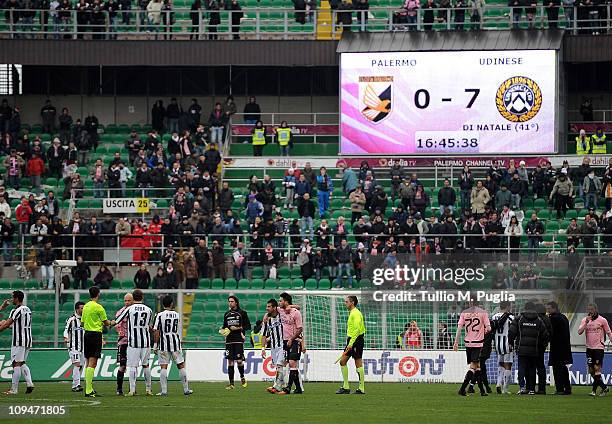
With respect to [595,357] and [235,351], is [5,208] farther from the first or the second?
[595,357]

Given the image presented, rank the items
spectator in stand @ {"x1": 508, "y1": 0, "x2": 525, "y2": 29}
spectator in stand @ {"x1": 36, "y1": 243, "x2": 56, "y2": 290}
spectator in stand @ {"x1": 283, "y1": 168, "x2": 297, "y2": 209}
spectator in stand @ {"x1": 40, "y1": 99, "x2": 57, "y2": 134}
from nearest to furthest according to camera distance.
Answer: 1. spectator in stand @ {"x1": 36, "y1": 243, "x2": 56, "y2": 290}
2. spectator in stand @ {"x1": 283, "y1": 168, "x2": 297, "y2": 209}
3. spectator in stand @ {"x1": 508, "y1": 0, "x2": 525, "y2": 29}
4. spectator in stand @ {"x1": 40, "y1": 99, "x2": 57, "y2": 134}

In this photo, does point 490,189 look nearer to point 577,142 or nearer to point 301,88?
point 577,142

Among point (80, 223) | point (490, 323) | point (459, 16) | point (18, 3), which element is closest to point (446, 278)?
point (490, 323)

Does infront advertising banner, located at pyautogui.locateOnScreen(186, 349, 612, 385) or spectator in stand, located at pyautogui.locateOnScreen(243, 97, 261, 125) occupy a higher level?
spectator in stand, located at pyautogui.locateOnScreen(243, 97, 261, 125)

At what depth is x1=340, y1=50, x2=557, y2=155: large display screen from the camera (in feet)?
150

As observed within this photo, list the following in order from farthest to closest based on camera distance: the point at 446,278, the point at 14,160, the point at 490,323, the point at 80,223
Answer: the point at 14,160 < the point at 80,223 < the point at 446,278 < the point at 490,323

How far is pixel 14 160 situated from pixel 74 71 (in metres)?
8.04

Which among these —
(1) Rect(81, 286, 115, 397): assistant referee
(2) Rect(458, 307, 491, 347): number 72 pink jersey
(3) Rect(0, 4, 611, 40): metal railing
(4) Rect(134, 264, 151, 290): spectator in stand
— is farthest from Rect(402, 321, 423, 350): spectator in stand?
(3) Rect(0, 4, 611, 40): metal railing

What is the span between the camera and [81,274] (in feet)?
128

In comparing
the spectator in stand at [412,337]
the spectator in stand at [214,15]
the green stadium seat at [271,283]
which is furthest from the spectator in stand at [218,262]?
the spectator in stand at [214,15]

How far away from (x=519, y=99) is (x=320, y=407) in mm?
25391

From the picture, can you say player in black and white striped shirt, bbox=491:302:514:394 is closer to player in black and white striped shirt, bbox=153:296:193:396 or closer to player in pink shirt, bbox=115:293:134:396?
player in black and white striped shirt, bbox=153:296:193:396

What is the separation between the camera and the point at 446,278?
1271 inches

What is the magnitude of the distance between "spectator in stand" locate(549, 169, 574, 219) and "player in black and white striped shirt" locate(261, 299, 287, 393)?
16944 mm
